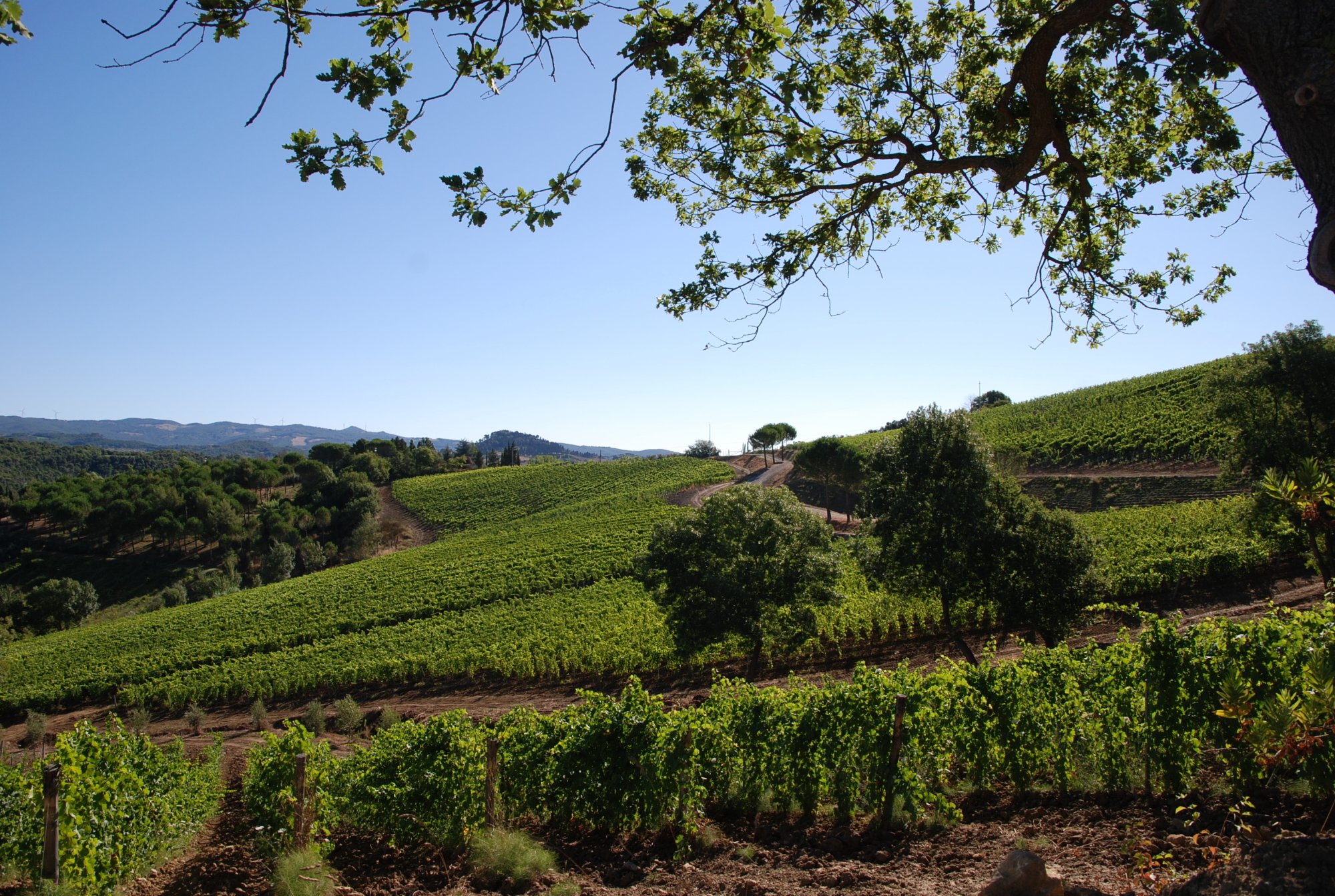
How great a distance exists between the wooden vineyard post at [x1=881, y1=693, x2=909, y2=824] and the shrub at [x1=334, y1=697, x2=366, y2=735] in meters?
21.9

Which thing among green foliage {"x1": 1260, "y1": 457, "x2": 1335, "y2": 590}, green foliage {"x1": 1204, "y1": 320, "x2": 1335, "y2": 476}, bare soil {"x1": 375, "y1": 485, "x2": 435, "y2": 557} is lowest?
bare soil {"x1": 375, "y1": 485, "x2": 435, "y2": 557}

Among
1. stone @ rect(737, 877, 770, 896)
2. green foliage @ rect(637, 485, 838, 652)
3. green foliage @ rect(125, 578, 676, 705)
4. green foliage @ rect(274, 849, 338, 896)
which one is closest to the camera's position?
stone @ rect(737, 877, 770, 896)

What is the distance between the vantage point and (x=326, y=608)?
43781 millimetres

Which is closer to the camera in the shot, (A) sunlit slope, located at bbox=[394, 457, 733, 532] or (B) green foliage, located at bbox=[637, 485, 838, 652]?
(B) green foliage, located at bbox=[637, 485, 838, 652]

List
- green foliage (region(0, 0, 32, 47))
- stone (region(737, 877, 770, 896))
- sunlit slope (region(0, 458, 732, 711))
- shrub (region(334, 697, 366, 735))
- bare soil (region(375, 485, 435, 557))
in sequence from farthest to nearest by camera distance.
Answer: bare soil (region(375, 485, 435, 557)) < sunlit slope (region(0, 458, 732, 711)) < shrub (region(334, 697, 366, 735)) < stone (region(737, 877, 770, 896)) < green foliage (region(0, 0, 32, 47))

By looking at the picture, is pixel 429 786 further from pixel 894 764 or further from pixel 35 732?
pixel 35 732

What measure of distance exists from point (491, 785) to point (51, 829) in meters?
3.80

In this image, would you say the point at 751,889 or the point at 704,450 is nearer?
the point at 751,889

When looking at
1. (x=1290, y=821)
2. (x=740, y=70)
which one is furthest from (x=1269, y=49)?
(x=1290, y=821)

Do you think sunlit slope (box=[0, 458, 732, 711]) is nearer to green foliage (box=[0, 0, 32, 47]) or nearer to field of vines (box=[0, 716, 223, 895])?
field of vines (box=[0, 716, 223, 895])

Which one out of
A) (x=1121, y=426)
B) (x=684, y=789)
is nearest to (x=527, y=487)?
(x=1121, y=426)

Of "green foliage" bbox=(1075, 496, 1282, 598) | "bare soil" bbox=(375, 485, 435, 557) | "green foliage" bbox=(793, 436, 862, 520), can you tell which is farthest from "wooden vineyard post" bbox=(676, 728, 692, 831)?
"bare soil" bbox=(375, 485, 435, 557)

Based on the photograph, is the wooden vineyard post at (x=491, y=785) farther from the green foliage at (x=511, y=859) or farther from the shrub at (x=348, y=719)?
the shrub at (x=348, y=719)

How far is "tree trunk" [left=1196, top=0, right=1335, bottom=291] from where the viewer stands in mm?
2711
